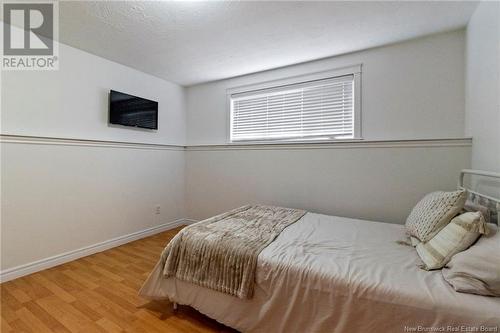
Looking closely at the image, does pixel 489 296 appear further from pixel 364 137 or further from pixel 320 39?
pixel 320 39

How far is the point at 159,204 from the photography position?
3.37 meters

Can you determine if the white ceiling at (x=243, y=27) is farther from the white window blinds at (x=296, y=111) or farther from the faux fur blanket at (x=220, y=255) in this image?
the faux fur blanket at (x=220, y=255)

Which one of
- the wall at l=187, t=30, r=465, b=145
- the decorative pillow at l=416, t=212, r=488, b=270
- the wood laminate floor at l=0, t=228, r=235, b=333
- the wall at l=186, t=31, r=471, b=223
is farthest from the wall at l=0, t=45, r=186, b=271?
the decorative pillow at l=416, t=212, r=488, b=270

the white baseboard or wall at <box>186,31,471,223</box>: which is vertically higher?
wall at <box>186,31,471,223</box>

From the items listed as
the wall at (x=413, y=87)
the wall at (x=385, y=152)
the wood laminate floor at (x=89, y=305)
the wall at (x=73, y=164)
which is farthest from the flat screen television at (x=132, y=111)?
the wall at (x=413, y=87)

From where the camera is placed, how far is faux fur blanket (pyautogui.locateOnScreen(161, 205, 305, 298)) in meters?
1.38

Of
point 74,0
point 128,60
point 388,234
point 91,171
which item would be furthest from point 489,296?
point 128,60

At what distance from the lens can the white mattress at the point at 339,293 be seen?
0.96 metres

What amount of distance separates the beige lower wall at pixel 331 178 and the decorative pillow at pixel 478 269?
1.26 metres

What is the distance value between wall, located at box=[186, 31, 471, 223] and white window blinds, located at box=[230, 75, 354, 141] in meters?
0.17

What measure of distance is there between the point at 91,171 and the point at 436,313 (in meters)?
3.12

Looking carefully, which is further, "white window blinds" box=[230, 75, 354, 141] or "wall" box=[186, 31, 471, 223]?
"white window blinds" box=[230, 75, 354, 141]

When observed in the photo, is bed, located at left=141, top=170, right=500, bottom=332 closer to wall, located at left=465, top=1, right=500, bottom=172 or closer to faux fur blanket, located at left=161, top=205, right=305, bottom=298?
faux fur blanket, located at left=161, top=205, right=305, bottom=298

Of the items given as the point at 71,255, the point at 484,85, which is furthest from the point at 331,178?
the point at 71,255
